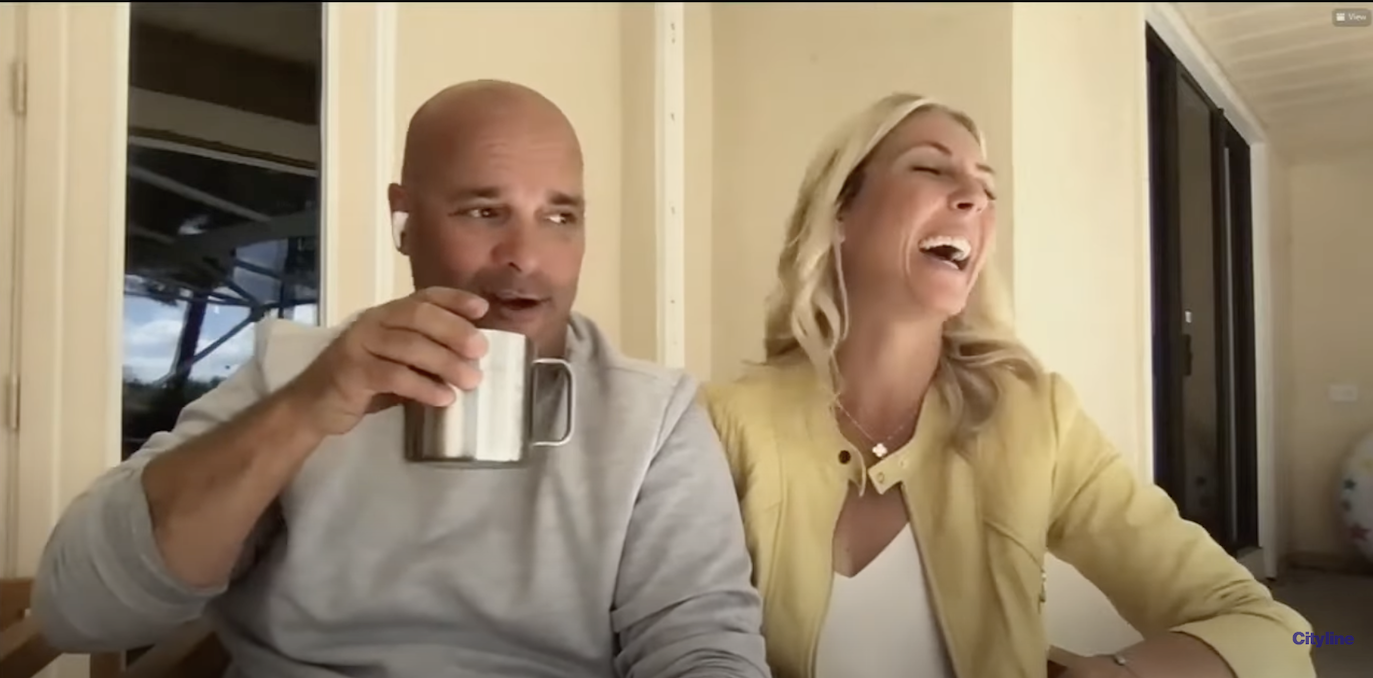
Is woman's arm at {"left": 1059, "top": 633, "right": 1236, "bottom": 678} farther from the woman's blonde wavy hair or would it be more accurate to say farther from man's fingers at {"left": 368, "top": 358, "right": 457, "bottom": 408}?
man's fingers at {"left": 368, "top": 358, "right": 457, "bottom": 408}

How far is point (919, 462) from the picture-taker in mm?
732

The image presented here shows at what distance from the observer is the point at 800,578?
2.38ft

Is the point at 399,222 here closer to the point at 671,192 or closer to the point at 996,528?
the point at 671,192

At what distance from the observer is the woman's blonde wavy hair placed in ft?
2.43

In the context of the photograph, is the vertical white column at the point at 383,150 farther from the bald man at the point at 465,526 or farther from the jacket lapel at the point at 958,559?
the jacket lapel at the point at 958,559

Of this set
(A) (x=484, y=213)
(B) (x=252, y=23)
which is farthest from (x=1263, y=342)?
(B) (x=252, y=23)

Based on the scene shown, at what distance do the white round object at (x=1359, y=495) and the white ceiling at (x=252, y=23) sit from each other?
3.48ft

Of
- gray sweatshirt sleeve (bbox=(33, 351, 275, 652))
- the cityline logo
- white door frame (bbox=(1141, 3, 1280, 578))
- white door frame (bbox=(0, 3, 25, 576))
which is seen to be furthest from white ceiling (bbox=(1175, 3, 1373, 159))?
white door frame (bbox=(0, 3, 25, 576))

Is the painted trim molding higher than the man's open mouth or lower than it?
higher

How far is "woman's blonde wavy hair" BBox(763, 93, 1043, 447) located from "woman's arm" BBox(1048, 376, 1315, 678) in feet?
0.15

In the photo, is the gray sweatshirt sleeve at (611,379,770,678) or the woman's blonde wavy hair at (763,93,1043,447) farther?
the woman's blonde wavy hair at (763,93,1043,447)

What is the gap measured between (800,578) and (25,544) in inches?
34.2

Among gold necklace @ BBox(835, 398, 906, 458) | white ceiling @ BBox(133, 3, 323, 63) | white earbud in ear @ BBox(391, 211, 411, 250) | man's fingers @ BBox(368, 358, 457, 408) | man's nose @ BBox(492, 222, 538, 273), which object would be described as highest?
white ceiling @ BBox(133, 3, 323, 63)

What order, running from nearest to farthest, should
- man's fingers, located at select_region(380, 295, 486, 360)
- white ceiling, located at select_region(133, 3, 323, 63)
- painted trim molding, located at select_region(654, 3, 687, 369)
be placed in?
1. man's fingers, located at select_region(380, 295, 486, 360)
2. painted trim molding, located at select_region(654, 3, 687, 369)
3. white ceiling, located at select_region(133, 3, 323, 63)
